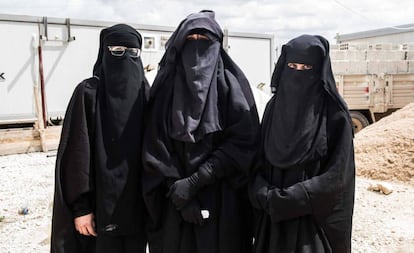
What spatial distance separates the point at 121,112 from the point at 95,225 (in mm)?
643

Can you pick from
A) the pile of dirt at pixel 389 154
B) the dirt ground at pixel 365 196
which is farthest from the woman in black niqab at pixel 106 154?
the pile of dirt at pixel 389 154

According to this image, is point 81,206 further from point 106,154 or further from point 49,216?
point 49,216

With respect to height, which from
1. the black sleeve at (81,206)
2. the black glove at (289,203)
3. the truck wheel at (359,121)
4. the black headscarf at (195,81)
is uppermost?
the black headscarf at (195,81)

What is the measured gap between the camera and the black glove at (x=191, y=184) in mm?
2279

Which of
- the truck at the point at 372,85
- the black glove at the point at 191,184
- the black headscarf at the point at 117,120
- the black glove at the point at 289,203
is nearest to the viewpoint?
the black glove at the point at 289,203

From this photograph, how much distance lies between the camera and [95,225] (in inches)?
97.9

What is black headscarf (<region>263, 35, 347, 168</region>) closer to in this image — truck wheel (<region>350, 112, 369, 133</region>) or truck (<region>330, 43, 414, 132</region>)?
truck (<region>330, 43, 414, 132</region>)

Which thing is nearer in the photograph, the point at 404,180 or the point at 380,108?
the point at 404,180

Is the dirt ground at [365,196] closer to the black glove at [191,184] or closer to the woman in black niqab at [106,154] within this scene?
the woman in black niqab at [106,154]

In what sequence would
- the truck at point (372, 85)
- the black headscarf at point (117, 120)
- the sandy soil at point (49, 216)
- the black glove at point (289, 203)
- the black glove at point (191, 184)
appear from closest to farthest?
the black glove at point (289, 203) → the black glove at point (191, 184) → the black headscarf at point (117, 120) → the sandy soil at point (49, 216) → the truck at point (372, 85)

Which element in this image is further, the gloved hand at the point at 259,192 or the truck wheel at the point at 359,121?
the truck wheel at the point at 359,121

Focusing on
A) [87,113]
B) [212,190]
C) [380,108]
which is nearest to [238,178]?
[212,190]

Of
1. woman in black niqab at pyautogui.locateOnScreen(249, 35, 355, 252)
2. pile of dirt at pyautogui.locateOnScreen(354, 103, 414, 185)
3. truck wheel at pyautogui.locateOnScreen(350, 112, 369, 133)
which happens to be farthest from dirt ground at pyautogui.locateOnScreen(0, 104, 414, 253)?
truck wheel at pyautogui.locateOnScreen(350, 112, 369, 133)

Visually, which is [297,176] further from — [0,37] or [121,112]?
[0,37]
